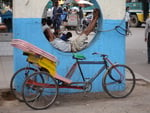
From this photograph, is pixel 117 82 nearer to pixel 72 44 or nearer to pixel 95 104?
pixel 95 104

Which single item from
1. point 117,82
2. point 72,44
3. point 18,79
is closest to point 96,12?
point 72,44

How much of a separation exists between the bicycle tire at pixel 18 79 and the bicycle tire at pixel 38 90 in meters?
0.50

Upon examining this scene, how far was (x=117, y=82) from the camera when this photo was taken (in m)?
7.63

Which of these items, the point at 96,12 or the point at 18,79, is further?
the point at 96,12

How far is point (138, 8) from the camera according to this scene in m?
28.7

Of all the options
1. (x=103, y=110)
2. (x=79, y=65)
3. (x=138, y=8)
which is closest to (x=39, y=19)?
(x=79, y=65)

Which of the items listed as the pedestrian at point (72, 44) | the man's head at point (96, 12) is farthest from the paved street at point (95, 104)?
the man's head at point (96, 12)

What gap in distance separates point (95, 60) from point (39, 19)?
1376 millimetres

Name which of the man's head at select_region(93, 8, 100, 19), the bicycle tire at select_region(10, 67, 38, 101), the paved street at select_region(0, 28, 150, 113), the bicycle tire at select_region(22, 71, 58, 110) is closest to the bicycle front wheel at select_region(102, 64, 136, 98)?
the paved street at select_region(0, 28, 150, 113)

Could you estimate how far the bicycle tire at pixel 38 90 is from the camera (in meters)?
6.56

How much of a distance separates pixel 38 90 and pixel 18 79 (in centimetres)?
87

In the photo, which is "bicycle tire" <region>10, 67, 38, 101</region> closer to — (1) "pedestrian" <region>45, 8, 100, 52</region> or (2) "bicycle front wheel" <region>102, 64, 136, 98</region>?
(1) "pedestrian" <region>45, 8, 100, 52</region>

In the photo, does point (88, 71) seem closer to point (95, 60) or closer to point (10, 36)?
point (95, 60)

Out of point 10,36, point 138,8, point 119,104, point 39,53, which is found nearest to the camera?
point 39,53
